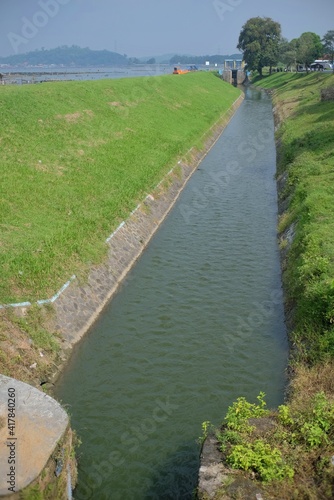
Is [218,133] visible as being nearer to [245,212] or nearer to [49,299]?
[245,212]

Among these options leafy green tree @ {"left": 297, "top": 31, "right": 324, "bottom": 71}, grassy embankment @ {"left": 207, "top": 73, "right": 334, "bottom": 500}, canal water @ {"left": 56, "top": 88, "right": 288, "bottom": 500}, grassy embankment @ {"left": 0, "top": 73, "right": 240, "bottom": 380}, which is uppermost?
leafy green tree @ {"left": 297, "top": 31, "right": 324, "bottom": 71}

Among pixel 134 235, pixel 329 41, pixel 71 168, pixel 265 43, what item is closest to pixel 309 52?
pixel 329 41

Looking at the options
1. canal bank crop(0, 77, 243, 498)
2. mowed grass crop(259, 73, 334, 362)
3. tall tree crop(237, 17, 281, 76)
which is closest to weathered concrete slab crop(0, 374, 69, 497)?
canal bank crop(0, 77, 243, 498)

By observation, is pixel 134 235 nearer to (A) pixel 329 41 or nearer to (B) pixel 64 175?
(B) pixel 64 175

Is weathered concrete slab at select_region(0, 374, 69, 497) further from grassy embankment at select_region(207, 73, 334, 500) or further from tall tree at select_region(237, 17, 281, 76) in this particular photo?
tall tree at select_region(237, 17, 281, 76)

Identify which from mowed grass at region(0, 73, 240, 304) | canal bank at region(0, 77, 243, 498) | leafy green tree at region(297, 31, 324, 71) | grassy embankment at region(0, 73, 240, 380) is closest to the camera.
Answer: canal bank at region(0, 77, 243, 498)

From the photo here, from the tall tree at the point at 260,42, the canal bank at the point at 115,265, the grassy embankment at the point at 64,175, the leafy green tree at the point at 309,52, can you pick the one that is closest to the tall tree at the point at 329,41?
the leafy green tree at the point at 309,52
